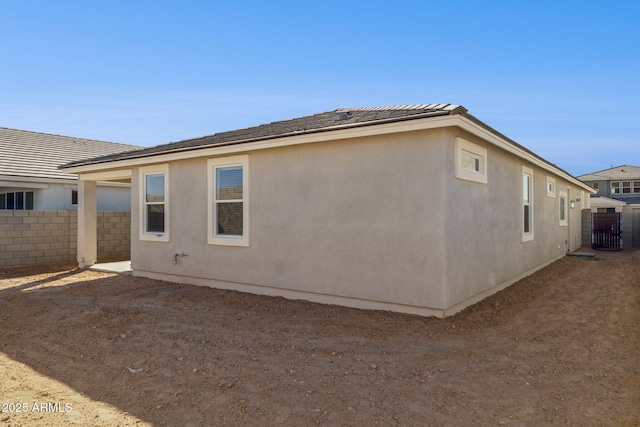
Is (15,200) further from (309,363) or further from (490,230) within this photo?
(490,230)

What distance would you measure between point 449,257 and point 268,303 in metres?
3.25

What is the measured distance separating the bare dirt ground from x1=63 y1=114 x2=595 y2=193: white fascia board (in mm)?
2825

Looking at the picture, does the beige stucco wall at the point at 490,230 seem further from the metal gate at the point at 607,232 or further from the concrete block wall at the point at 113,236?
the concrete block wall at the point at 113,236

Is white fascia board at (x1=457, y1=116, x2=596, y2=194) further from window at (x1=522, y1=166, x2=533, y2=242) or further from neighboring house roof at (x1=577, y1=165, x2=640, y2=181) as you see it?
neighboring house roof at (x1=577, y1=165, x2=640, y2=181)

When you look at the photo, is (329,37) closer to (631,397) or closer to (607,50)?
(607,50)

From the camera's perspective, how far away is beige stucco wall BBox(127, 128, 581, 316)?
5973mm

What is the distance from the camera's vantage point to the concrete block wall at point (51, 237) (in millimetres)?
11930

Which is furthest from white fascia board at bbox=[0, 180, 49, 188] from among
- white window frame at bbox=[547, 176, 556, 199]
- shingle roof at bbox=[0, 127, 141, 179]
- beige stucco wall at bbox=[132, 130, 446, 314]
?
white window frame at bbox=[547, 176, 556, 199]

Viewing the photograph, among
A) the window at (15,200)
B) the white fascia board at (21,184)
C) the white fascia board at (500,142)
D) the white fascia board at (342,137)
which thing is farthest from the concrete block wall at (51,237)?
the white fascia board at (500,142)

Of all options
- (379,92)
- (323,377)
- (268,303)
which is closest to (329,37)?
(379,92)

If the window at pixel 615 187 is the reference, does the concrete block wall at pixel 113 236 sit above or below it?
below

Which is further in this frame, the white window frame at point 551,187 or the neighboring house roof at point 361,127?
the white window frame at point 551,187

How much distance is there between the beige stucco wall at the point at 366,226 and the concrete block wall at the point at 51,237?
19.7 ft

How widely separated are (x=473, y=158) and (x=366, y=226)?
89.9 inches
